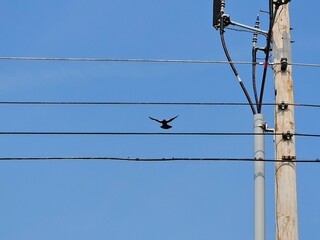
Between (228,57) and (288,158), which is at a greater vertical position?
(228,57)

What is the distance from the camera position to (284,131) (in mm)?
8680

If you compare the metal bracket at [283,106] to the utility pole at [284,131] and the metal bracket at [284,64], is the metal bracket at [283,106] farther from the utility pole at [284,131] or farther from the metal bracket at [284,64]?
the metal bracket at [284,64]

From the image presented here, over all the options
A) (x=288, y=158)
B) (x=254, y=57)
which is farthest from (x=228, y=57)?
(x=288, y=158)

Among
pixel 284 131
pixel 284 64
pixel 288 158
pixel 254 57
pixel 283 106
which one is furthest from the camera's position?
pixel 254 57

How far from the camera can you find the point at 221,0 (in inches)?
402

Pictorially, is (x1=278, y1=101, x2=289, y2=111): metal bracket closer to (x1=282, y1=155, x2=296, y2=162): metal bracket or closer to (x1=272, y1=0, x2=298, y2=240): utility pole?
(x1=272, y1=0, x2=298, y2=240): utility pole

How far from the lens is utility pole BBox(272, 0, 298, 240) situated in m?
8.27

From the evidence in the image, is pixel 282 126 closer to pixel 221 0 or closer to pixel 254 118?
pixel 254 118

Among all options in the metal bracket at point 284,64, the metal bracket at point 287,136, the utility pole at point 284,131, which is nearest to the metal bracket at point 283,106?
the utility pole at point 284,131

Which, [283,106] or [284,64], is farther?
[284,64]

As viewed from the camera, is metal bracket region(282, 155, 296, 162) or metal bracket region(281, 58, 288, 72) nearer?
metal bracket region(282, 155, 296, 162)

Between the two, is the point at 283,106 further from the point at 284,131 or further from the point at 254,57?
the point at 254,57

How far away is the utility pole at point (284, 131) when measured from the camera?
325 inches

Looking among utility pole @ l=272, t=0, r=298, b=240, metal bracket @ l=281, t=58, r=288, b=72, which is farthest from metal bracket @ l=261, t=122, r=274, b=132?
metal bracket @ l=281, t=58, r=288, b=72
